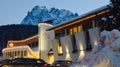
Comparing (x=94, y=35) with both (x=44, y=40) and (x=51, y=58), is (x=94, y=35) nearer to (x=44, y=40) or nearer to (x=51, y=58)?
(x=51, y=58)

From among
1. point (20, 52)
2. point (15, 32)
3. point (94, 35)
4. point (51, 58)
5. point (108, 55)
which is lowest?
point (108, 55)

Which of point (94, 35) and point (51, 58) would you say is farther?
point (51, 58)

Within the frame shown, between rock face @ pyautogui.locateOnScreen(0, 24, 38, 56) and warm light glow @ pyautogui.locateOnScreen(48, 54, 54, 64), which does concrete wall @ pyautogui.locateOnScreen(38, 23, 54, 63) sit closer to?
warm light glow @ pyautogui.locateOnScreen(48, 54, 54, 64)

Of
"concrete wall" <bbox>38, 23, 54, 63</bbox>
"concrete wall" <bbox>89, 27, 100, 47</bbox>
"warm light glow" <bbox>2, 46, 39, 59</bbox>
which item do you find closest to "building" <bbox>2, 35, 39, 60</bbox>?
"warm light glow" <bbox>2, 46, 39, 59</bbox>

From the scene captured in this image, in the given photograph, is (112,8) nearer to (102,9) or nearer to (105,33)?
(102,9)

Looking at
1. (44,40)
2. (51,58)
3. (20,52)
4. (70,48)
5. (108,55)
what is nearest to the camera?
(108,55)

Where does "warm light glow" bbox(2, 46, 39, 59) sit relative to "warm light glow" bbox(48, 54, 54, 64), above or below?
above

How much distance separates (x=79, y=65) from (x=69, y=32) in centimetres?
4689

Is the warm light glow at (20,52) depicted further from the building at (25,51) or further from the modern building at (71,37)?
the modern building at (71,37)

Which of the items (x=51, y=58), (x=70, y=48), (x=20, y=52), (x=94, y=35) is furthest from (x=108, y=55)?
(x=20, y=52)

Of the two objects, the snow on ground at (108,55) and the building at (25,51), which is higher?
the building at (25,51)

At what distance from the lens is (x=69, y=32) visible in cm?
5647

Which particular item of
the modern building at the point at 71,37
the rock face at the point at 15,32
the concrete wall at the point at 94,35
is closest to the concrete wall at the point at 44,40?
the modern building at the point at 71,37

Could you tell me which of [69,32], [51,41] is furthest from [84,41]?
[51,41]
